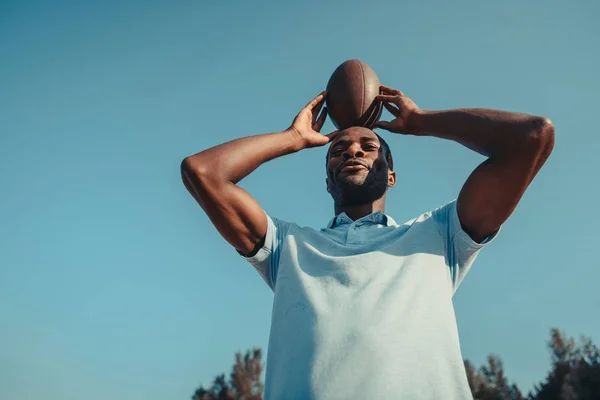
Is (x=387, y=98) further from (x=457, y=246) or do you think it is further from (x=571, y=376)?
(x=571, y=376)

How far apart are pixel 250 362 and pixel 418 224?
36590 mm

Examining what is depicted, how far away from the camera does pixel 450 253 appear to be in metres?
3.24

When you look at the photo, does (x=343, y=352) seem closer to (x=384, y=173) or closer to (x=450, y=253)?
(x=450, y=253)

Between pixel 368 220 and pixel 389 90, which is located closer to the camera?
pixel 368 220

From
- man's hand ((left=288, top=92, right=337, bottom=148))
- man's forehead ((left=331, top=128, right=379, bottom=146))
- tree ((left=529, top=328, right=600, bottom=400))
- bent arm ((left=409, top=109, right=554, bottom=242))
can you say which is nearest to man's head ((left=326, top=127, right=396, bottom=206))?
man's forehead ((left=331, top=128, right=379, bottom=146))

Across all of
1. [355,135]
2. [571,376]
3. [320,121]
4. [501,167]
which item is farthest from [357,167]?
[571,376]

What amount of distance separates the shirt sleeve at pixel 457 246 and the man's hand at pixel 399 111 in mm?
643

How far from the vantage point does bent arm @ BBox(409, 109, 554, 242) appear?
308 centimetres

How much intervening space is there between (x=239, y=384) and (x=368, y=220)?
35682mm

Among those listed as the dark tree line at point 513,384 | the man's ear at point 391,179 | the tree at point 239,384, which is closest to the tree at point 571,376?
the dark tree line at point 513,384

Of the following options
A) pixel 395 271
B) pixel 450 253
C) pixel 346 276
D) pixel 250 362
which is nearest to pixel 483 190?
pixel 450 253

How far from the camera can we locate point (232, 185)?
332 centimetres

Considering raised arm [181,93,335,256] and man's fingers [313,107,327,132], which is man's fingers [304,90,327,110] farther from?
raised arm [181,93,335,256]

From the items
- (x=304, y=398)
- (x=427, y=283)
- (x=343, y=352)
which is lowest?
(x=304, y=398)
